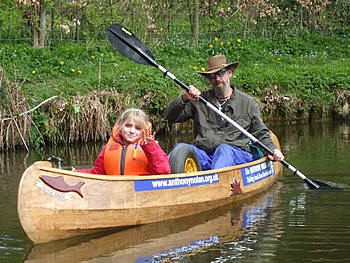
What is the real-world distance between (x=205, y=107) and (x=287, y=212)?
5.39 feet

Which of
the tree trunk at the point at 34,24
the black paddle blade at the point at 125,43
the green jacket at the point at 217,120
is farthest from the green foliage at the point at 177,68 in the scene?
the green jacket at the point at 217,120

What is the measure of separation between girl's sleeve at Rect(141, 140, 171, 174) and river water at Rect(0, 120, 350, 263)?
1.93 ft

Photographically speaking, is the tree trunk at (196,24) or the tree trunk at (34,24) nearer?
the tree trunk at (34,24)

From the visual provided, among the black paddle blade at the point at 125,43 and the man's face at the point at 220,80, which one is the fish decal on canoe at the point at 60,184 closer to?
the man's face at the point at 220,80

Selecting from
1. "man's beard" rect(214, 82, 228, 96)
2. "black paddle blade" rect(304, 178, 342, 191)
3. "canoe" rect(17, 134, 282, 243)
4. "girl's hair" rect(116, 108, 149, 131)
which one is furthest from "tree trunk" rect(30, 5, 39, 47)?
"girl's hair" rect(116, 108, 149, 131)

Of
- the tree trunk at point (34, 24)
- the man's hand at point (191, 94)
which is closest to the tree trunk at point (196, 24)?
the tree trunk at point (34, 24)

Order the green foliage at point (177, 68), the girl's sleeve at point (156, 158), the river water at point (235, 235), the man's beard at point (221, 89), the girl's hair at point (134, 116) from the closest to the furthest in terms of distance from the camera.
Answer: the river water at point (235, 235) → the girl's sleeve at point (156, 158) → the girl's hair at point (134, 116) → the man's beard at point (221, 89) → the green foliage at point (177, 68)

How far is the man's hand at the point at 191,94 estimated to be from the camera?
7.26 metres

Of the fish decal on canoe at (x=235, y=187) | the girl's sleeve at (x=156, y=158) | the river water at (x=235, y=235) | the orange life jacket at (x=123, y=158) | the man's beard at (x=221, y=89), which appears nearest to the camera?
the river water at (x=235, y=235)

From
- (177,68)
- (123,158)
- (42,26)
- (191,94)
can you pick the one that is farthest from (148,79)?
(123,158)

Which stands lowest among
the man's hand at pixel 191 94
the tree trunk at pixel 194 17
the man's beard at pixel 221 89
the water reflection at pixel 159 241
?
the water reflection at pixel 159 241

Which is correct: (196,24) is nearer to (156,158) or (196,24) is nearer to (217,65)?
(217,65)

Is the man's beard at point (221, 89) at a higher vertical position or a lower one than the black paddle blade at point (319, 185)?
higher

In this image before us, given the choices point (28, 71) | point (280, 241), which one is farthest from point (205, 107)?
point (28, 71)
